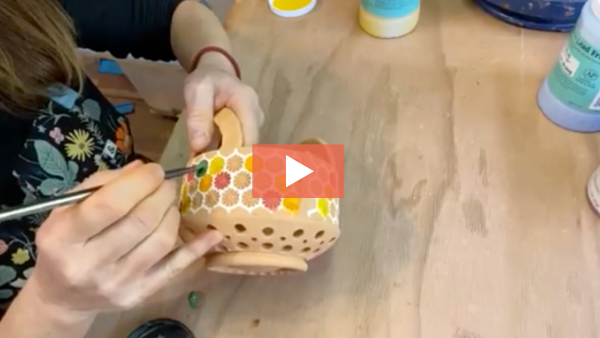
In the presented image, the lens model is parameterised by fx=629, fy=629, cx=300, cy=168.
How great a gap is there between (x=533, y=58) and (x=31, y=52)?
51cm

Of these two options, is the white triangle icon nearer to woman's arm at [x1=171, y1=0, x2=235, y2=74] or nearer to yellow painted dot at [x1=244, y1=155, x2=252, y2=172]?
yellow painted dot at [x1=244, y1=155, x2=252, y2=172]

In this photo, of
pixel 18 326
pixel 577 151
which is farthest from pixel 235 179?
pixel 577 151

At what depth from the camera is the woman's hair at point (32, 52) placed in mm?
569

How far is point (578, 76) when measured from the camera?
555 mm

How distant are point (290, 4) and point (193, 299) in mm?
366

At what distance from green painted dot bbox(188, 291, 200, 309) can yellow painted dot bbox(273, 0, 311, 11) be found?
1.14 feet

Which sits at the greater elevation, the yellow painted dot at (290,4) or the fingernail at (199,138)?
A: the fingernail at (199,138)

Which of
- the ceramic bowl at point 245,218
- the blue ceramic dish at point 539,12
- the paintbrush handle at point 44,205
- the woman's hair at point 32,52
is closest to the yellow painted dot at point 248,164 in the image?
the ceramic bowl at point 245,218

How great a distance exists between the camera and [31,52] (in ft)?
Answer: 1.96

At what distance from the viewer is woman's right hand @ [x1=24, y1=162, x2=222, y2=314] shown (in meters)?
0.40

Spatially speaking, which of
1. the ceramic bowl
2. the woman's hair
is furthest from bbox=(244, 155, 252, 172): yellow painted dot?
the woman's hair

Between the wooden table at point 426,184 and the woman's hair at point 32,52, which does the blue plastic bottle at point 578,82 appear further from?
the woman's hair at point 32,52

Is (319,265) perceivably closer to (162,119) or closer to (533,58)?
(533,58)

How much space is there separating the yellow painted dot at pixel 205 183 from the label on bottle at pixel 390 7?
30 cm
